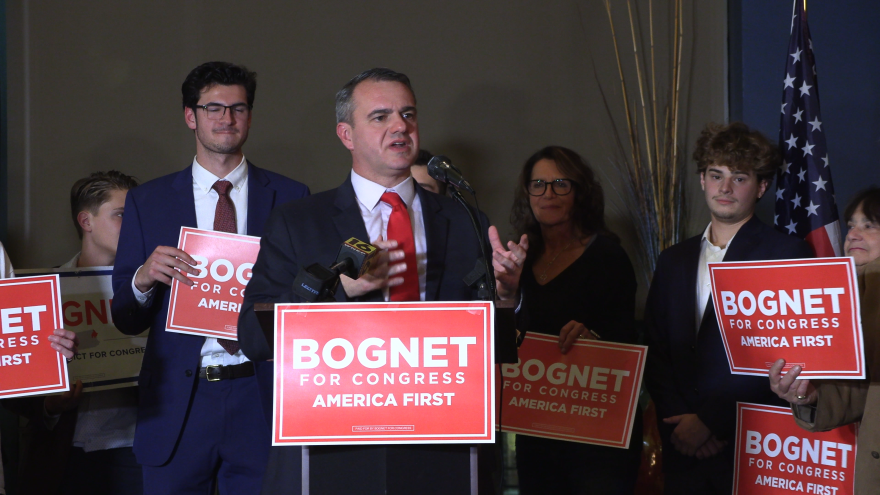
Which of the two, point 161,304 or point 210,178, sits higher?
point 210,178

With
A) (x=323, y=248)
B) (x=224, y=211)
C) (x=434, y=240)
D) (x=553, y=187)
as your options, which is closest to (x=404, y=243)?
(x=434, y=240)

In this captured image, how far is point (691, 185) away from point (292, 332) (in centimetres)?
360

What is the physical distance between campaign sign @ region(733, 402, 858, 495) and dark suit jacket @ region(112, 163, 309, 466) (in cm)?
164

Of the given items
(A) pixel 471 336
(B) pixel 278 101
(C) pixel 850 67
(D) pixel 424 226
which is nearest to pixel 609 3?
(C) pixel 850 67

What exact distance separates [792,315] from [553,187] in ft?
4.26

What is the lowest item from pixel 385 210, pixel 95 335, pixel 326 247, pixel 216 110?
pixel 95 335

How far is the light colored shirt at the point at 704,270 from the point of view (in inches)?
111

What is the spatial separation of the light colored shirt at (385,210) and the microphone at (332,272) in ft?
1.32

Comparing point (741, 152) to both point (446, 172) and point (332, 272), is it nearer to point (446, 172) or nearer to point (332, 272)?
point (446, 172)

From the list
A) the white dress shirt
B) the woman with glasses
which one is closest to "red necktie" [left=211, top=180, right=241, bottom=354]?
the white dress shirt

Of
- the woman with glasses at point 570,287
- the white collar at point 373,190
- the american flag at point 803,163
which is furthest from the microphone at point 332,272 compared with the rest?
the american flag at point 803,163

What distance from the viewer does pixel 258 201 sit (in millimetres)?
2709

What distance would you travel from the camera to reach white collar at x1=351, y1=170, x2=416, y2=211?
2152 millimetres

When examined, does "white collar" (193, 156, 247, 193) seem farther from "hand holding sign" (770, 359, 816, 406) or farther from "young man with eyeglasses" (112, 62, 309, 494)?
"hand holding sign" (770, 359, 816, 406)
